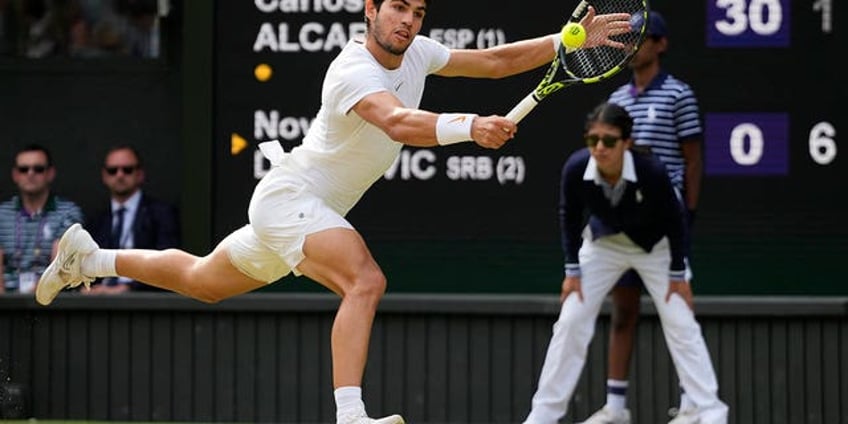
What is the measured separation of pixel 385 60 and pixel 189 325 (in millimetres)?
3854

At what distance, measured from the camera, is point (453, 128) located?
7.83 metres

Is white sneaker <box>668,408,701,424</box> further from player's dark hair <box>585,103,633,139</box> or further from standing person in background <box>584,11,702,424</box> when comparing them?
player's dark hair <box>585,103,633,139</box>

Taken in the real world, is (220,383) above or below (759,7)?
below

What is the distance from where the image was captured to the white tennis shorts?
840 centimetres

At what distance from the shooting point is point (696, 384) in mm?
10414

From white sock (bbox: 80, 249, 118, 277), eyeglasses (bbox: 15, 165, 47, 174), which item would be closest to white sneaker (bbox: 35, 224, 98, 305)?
Result: white sock (bbox: 80, 249, 118, 277)

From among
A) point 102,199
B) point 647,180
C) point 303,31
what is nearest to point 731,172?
point 647,180

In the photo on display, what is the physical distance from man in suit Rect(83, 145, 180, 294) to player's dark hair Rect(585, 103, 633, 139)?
2568mm

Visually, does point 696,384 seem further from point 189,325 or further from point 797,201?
point 189,325

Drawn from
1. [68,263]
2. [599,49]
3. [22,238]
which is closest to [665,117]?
[599,49]

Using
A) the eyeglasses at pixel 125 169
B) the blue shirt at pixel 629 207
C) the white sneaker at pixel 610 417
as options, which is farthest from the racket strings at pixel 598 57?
the eyeglasses at pixel 125 169

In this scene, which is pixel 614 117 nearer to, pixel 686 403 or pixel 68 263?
pixel 686 403

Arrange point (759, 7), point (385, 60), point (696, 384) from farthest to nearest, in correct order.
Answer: point (759, 7), point (696, 384), point (385, 60)

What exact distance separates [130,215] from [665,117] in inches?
116
